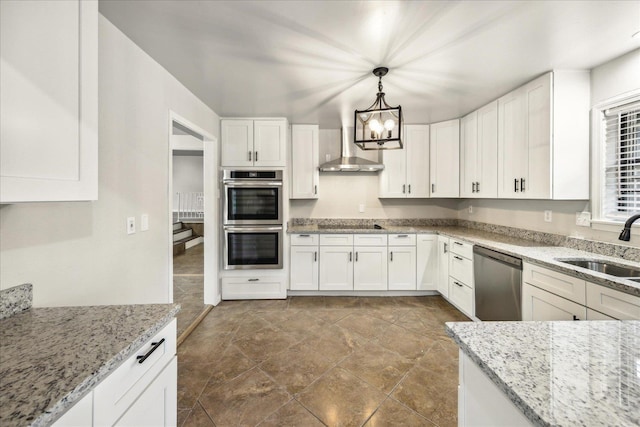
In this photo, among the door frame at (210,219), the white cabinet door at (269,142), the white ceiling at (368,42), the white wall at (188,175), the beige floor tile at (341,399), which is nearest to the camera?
the white ceiling at (368,42)

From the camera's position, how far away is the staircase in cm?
559

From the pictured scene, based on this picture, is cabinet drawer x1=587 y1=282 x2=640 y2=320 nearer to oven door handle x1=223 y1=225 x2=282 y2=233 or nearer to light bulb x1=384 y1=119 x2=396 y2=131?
light bulb x1=384 y1=119 x2=396 y2=131

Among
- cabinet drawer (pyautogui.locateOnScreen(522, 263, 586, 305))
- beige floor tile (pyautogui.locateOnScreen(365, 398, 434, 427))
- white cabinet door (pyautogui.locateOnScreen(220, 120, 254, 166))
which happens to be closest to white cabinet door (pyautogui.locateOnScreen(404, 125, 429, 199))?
cabinet drawer (pyautogui.locateOnScreen(522, 263, 586, 305))

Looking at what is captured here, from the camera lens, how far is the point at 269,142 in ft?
11.1

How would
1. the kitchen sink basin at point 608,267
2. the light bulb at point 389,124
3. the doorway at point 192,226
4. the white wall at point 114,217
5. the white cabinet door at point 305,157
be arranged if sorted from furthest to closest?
the white cabinet door at point 305,157, the doorway at point 192,226, the light bulb at point 389,124, the kitchen sink basin at point 608,267, the white wall at point 114,217

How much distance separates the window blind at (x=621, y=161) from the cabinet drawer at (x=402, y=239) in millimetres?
1751

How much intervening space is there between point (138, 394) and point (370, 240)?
285cm

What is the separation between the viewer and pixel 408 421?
1.54 metres

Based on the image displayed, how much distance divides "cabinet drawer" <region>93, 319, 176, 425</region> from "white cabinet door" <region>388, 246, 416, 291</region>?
9.32 feet

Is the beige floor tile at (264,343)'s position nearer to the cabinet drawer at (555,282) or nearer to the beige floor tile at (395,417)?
the beige floor tile at (395,417)

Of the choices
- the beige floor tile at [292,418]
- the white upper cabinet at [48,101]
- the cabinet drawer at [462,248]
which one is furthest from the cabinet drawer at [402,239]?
the white upper cabinet at [48,101]

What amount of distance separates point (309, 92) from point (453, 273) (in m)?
2.63

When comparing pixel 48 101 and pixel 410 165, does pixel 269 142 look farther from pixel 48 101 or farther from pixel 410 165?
pixel 48 101

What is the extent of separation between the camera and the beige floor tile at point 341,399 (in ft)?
Answer: 5.14
